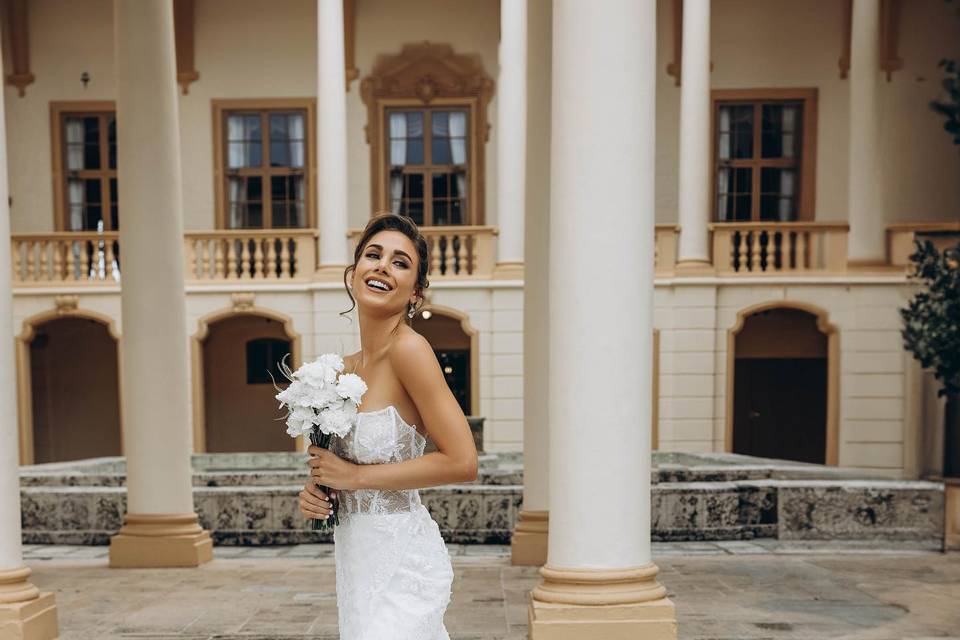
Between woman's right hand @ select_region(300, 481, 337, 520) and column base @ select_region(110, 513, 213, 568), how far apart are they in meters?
6.02

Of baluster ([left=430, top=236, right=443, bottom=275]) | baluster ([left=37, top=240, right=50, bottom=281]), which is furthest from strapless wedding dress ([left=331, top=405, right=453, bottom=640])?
baluster ([left=37, top=240, right=50, bottom=281])

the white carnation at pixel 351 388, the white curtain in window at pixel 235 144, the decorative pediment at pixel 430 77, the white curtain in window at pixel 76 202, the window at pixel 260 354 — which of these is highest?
the decorative pediment at pixel 430 77

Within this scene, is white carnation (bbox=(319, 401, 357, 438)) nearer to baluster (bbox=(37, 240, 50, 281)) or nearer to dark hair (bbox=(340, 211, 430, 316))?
dark hair (bbox=(340, 211, 430, 316))

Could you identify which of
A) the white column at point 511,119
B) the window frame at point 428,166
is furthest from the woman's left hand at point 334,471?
the window frame at point 428,166

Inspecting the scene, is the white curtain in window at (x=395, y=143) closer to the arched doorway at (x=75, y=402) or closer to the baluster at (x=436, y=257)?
the baluster at (x=436, y=257)

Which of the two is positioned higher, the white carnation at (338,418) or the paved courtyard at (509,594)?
the white carnation at (338,418)

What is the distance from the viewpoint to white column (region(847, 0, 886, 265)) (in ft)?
60.1

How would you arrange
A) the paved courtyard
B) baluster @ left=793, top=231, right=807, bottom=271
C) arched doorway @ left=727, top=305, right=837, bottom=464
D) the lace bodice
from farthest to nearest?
arched doorway @ left=727, top=305, right=837, bottom=464, baluster @ left=793, top=231, right=807, bottom=271, the paved courtyard, the lace bodice

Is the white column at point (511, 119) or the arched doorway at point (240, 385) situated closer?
the white column at point (511, 119)

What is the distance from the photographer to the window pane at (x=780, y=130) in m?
20.8

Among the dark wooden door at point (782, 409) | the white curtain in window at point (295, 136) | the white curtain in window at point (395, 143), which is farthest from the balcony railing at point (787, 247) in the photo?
the white curtain in window at point (295, 136)

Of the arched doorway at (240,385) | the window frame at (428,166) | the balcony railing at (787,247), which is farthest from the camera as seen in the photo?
the arched doorway at (240,385)

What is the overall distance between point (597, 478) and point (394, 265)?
2.59 m

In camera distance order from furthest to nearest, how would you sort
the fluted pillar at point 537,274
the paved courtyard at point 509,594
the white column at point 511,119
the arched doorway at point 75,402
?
1. the arched doorway at point 75,402
2. the white column at point 511,119
3. the fluted pillar at point 537,274
4. the paved courtyard at point 509,594
